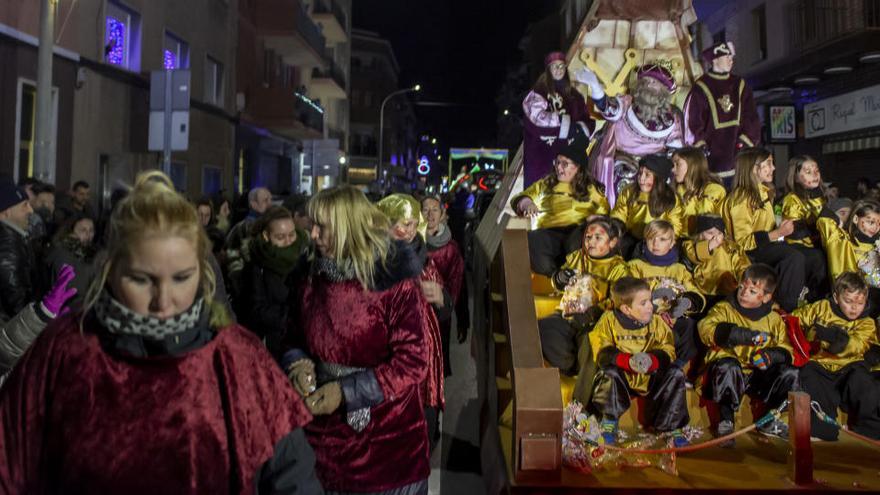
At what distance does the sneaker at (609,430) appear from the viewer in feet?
16.9

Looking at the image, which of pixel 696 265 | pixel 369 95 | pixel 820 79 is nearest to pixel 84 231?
pixel 696 265

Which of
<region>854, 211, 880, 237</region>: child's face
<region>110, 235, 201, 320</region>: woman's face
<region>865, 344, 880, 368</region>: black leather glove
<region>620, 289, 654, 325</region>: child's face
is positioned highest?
<region>854, 211, 880, 237</region>: child's face

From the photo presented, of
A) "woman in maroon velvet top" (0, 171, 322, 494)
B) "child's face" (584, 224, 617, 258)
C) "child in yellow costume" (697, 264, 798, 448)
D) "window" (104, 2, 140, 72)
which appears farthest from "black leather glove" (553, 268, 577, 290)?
"window" (104, 2, 140, 72)

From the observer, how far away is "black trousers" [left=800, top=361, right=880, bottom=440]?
5379 mm

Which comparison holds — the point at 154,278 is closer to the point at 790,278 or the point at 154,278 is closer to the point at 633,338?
the point at 633,338

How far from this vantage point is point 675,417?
5.36m

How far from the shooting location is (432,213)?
815 centimetres

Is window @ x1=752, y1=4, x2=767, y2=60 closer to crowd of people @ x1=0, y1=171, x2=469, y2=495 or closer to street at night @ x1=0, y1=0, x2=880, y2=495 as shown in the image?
street at night @ x1=0, y1=0, x2=880, y2=495

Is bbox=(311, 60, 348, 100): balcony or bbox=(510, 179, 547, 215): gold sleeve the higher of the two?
bbox=(311, 60, 348, 100): balcony

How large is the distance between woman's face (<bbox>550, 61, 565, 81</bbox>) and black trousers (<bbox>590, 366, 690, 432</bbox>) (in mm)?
4820

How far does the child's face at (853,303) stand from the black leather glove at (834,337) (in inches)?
8.3

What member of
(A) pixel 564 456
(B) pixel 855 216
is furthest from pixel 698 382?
(B) pixel 855 216

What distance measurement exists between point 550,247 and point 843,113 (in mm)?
13821

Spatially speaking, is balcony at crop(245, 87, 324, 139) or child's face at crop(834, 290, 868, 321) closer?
child's face at crop(834, 290, 868, 321)
